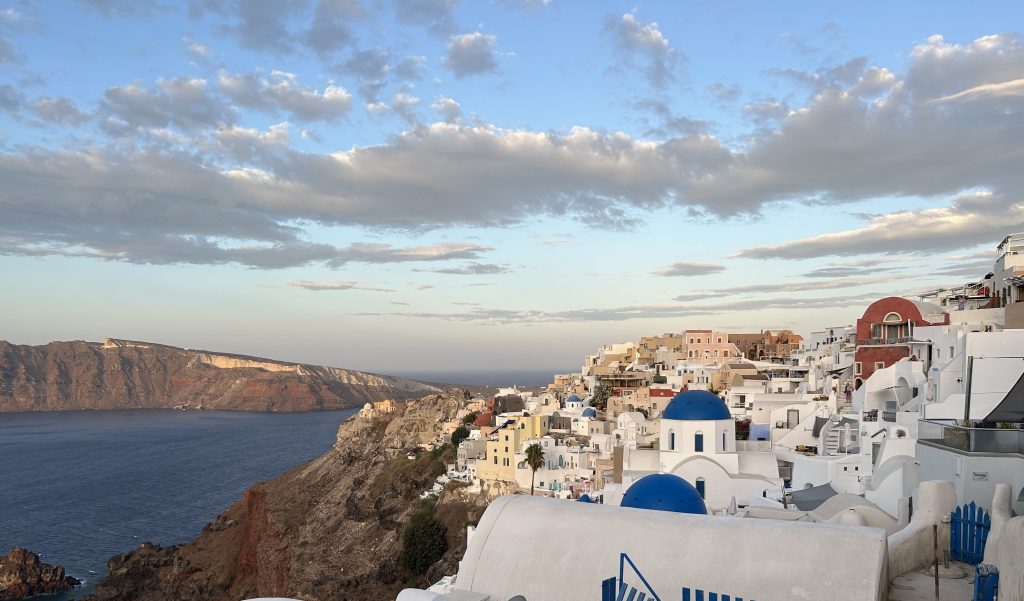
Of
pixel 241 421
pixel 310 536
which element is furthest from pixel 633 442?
pixel 241 421

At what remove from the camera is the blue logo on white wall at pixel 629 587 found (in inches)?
418

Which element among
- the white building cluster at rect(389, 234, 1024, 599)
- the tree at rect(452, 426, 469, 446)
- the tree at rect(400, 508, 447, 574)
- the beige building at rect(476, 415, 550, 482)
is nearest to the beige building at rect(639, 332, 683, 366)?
the white building cluster at rect(389, 234, 1024, 599)

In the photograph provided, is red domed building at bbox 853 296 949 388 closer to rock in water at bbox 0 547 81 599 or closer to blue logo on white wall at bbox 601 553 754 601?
blue logo on white wall at bbox 601 553 754 601

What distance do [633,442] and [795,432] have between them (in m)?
8.63

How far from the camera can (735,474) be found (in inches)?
1081

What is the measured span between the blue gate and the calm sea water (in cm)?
5164

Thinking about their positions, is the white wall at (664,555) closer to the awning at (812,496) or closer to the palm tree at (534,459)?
the awning at (812,496)

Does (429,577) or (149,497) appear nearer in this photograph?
(429,577)

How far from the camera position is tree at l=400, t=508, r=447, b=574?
40.2 m

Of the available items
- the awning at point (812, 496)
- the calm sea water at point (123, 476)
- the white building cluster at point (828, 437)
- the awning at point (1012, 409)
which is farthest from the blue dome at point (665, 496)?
the calm sea water at point (123, 476)

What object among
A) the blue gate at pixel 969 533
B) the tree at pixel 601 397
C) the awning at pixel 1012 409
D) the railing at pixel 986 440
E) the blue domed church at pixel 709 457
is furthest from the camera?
the tree at pixel 601 397

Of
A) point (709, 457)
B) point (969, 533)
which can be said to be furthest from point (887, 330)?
point (969, 533)

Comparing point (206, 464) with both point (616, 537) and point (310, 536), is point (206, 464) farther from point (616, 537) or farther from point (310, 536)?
point (616, 537)

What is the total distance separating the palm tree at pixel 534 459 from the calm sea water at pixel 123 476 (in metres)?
30.6
